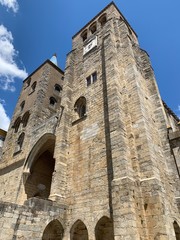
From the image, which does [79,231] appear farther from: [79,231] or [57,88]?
[57,88]

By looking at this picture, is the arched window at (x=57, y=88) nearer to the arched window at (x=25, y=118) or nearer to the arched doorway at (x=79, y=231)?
the arched window at (x=25, y=118)

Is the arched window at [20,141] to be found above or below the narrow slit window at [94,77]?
below

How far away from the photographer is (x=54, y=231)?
729cm

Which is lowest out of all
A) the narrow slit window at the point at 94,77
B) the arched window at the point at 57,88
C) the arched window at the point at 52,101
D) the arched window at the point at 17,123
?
the narrow slit window at the point at 94,77

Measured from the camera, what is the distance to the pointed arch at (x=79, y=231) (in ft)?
23.3

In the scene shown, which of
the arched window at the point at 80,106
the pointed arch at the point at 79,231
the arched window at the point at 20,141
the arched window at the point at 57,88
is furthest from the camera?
the arched window at the point at 57,88

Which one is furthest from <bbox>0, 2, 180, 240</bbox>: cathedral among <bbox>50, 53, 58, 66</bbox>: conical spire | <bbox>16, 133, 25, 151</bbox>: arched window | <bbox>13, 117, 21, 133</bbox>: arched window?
<bbox>50, 53, 58, 66</bbox>: conical spire

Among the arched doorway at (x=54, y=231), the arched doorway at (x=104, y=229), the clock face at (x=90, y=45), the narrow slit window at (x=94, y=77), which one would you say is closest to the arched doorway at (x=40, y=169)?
the narrow slit window at (x=94, y=77)

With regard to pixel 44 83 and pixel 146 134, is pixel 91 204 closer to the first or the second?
pixel 146 134

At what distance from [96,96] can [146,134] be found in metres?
3.60

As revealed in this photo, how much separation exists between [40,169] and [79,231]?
642 centimetres

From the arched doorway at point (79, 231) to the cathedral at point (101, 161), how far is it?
42 millimetres

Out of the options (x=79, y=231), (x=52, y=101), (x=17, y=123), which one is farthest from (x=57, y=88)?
(x=79, y=231)

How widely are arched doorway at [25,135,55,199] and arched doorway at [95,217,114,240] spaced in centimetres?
603
